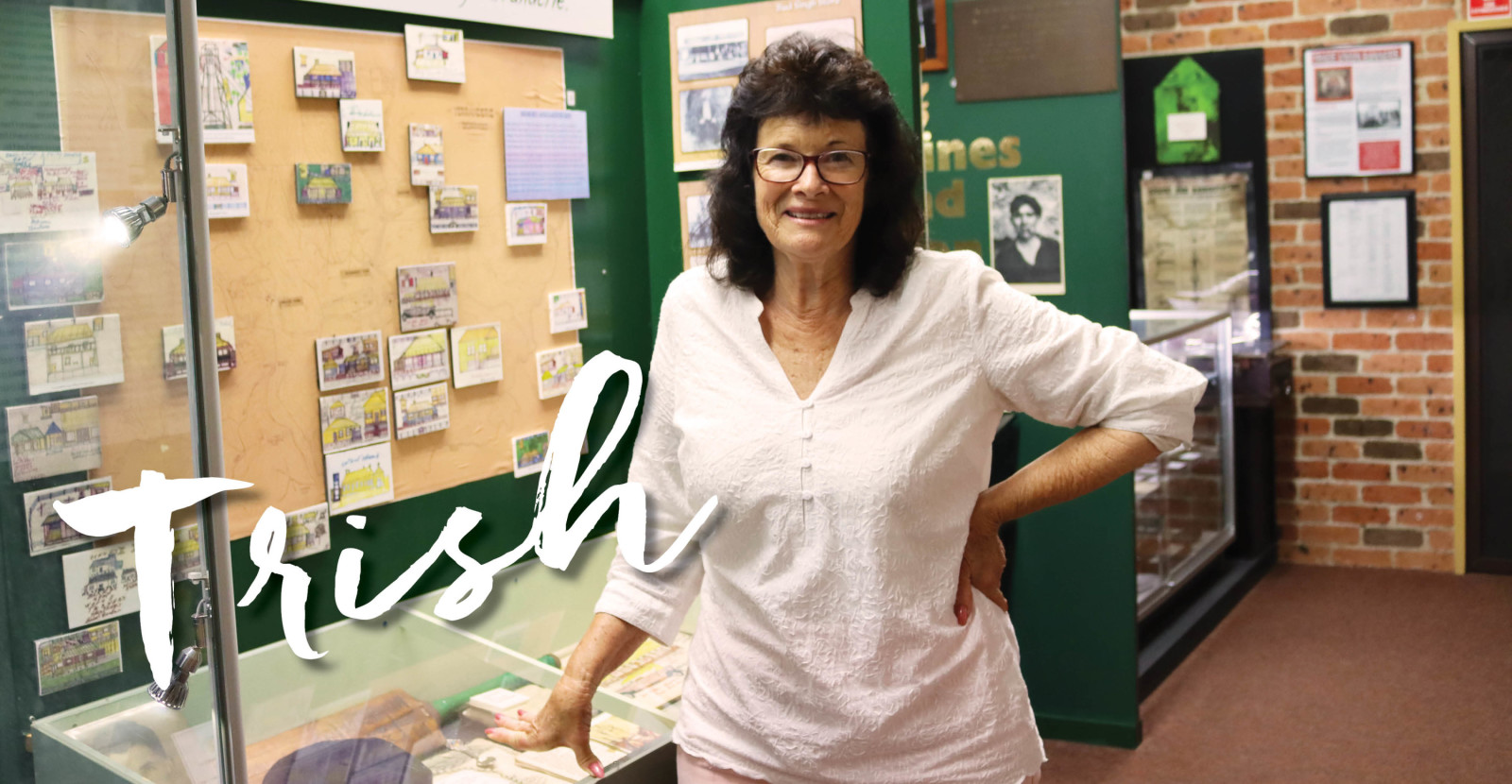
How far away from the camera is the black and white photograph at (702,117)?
2807mm

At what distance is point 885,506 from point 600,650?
43 centimetres

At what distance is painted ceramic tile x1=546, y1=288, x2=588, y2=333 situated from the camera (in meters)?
2.65

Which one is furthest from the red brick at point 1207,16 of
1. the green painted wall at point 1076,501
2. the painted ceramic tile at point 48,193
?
the painted ceramic tile at point 48,193

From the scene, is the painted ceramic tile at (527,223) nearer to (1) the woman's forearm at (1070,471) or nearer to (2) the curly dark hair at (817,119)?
(2) the curly dark hair at (817,119)

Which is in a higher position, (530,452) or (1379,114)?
(1379,114)

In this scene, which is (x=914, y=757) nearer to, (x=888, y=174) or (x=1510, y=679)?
Answer: (x=888, y=174)

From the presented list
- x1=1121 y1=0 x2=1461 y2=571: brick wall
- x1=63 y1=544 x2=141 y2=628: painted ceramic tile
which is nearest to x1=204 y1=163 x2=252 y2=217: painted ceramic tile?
x1=63 y1=544 x2=141 y2=628: painted ceramic tile

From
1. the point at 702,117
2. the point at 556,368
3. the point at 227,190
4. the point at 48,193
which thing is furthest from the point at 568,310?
the point at 48,193

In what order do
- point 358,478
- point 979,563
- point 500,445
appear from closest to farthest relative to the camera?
point 979,563, point 358,478, point 500,445

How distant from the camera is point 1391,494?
5.67 metres

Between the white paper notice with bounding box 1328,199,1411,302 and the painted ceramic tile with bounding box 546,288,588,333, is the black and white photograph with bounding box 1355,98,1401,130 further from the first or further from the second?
the painted ceramic tile with bounding box 546,288,588,333

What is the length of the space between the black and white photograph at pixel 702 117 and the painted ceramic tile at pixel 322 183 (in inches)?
33.3

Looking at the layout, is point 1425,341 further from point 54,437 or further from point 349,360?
point 54,437

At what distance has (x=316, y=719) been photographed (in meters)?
2.03
